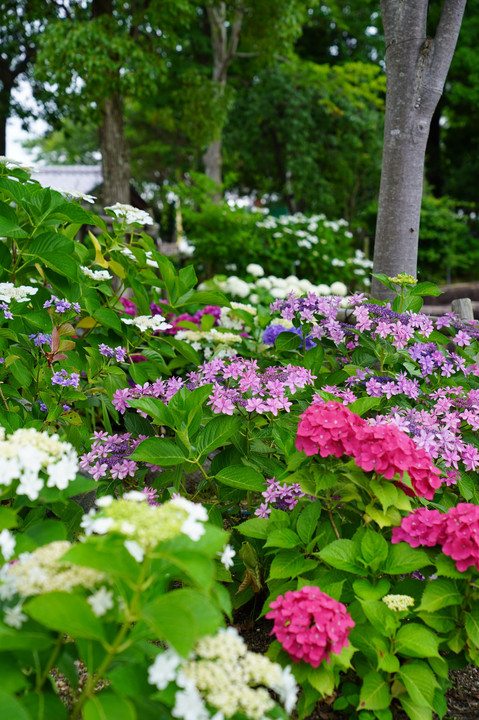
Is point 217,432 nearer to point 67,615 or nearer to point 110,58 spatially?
point 67,615

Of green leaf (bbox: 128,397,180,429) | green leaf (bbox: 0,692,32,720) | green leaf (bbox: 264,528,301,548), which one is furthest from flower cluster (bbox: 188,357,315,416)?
green leaf (bbox: 0,692,32,720)

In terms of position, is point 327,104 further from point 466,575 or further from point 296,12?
point 466,575

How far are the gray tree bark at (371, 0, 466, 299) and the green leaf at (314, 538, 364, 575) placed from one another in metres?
1.77

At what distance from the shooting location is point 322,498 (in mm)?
1755

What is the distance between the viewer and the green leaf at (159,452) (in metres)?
1.79

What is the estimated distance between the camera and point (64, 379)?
214 cm

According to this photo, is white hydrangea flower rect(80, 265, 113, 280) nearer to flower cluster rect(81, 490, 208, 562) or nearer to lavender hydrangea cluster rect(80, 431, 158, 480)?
lavender hydrangea cluster rect(80, 431, 158, 480)

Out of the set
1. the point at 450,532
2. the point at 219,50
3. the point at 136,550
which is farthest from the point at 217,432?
the point at 219,50

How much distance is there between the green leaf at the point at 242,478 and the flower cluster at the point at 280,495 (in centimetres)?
5

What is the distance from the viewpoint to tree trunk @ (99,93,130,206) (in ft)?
28.8

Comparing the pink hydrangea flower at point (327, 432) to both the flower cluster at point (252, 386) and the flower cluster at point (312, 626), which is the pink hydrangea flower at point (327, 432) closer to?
the flower cluster at point (252, 386)

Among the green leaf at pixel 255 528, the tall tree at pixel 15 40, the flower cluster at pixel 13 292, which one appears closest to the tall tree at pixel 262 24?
the tall tree at pixel 15 40

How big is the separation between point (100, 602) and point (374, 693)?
2.47ft

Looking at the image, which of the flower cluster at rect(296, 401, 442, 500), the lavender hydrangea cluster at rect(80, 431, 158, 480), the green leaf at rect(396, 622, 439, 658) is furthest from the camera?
the lavender hydrangea cluster at rect(80, 431, 158, 480)
